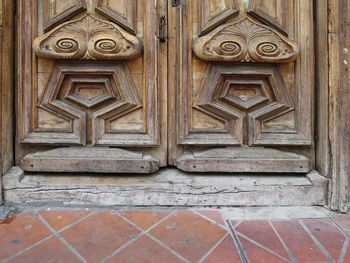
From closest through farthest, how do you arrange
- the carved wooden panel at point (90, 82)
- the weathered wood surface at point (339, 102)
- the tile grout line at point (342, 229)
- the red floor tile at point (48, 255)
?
the red floor tile at point (48, 255) → the tile grout line at point (342, 229) → the weathered wood surface at point (339, 102) → the carved wooden panel at point (90, 82)

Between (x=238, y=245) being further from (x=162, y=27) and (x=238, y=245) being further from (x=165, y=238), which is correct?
(x=162, y=27)

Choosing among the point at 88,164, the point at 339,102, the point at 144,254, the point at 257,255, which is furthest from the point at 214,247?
the point at 339,102

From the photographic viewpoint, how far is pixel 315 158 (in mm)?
1438

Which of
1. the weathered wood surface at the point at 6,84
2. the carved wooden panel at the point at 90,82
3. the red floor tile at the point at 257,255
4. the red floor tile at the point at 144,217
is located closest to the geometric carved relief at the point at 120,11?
the carved wooden panel at the point at 90,82

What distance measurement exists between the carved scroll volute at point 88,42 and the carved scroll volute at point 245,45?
1.15ft

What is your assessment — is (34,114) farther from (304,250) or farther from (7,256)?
(304,250)

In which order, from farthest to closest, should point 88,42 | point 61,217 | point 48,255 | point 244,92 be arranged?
1. point 244,92
2. point 88,42
3. point 61,217
4. point 48,255

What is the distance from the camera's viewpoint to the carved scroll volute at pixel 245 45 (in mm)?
1343

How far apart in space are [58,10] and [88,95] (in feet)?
1.49

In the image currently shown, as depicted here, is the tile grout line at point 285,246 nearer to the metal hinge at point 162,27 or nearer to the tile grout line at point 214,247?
the tile grout line at point 214,247

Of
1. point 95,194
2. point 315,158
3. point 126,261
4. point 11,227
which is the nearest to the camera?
point 126,261

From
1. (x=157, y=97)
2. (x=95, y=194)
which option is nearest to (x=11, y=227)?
(x=95, y=194)

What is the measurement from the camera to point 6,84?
4.47 ft

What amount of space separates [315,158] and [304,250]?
1.90 ft
